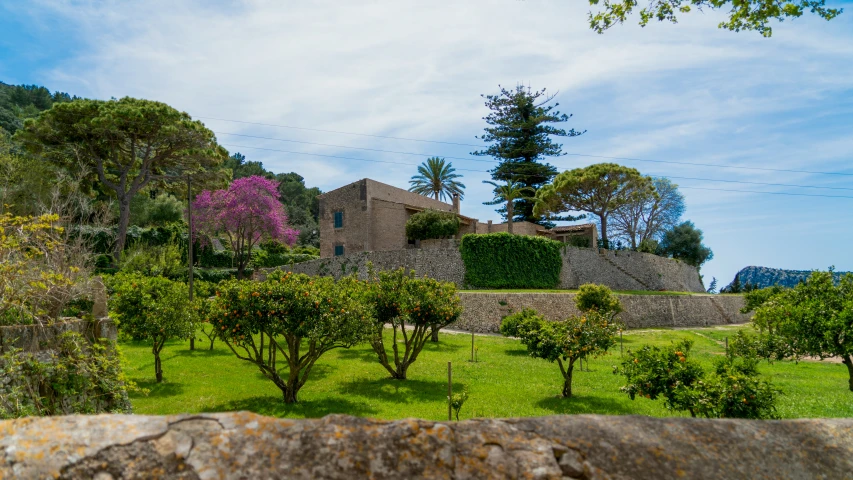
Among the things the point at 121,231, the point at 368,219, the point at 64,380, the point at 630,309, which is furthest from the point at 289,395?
the point at 368,219

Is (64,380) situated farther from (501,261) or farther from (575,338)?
(501,261)

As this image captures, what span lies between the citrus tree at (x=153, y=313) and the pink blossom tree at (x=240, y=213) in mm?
26083

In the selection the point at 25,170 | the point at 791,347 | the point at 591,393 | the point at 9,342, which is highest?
the point at 25,170

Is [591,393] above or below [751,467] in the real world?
below

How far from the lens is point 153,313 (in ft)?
46.5

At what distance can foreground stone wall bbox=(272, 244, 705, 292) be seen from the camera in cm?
3753

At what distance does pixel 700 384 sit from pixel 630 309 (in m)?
27.5

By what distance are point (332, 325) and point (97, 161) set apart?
101 feet

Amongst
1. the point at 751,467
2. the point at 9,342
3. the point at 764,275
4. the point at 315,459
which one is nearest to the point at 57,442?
the point at 315,459

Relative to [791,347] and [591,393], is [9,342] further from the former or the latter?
[791,347]

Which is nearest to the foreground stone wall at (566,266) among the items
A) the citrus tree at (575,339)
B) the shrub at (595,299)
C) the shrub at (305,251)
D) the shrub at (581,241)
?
the shrub at (581,241)

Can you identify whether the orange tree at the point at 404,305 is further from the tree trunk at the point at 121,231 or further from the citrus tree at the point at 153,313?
the tree trunk at the point at 121,231

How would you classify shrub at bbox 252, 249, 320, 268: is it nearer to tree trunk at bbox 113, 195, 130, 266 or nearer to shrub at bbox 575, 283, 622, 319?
tree trunk at bbox 113, 195, 130, 266

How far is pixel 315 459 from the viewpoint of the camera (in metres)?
1.57
